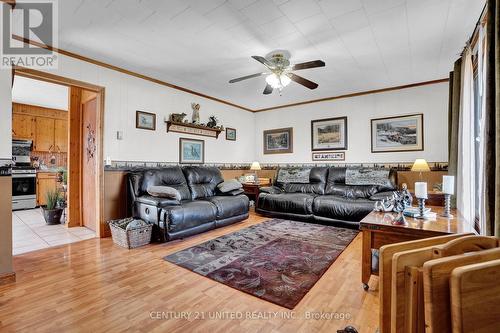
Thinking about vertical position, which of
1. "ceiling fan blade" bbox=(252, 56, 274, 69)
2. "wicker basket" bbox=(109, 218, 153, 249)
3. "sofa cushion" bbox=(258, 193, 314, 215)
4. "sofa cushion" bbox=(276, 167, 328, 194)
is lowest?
"wicker basket" bbox=(109, 218, 153, 249)

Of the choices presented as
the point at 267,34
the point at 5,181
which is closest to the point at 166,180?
the point at 5,181

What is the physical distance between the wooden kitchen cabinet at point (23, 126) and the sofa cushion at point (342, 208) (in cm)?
673

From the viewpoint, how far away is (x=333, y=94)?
197 inches

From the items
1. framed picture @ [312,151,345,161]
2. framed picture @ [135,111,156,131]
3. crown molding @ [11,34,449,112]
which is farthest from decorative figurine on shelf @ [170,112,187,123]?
framed picture @ [312,151,345,161]

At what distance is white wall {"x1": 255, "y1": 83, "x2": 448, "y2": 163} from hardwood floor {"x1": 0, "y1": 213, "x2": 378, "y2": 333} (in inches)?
117

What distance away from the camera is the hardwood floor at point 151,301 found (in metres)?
1.57

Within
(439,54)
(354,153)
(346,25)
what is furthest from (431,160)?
(346,25)

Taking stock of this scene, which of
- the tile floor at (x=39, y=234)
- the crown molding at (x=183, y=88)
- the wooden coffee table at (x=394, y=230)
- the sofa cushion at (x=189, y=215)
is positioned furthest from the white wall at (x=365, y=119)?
the tile floor at (x=39, y=234)

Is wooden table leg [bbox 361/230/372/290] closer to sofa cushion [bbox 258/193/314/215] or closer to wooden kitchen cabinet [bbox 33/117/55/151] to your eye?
sofa cushion [bbox 258/193/314/215]

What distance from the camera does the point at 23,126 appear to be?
18.6ft

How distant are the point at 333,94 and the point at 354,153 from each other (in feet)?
4.26

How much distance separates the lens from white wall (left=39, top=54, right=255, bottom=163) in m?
3.42

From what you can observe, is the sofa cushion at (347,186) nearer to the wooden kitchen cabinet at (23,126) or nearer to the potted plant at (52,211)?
the potted plant at (52,211)

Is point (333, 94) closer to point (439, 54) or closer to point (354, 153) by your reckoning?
point (354, 153)
